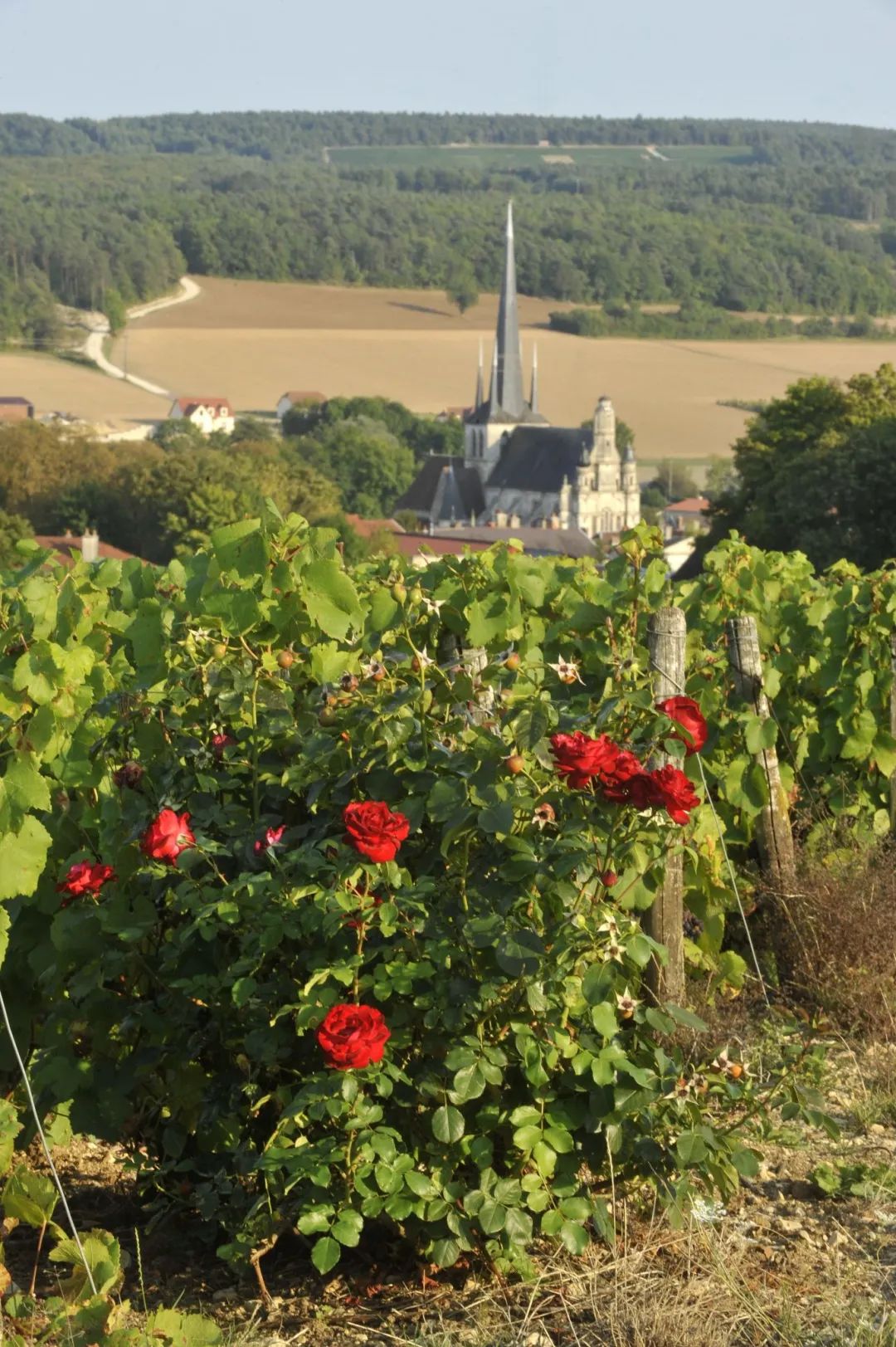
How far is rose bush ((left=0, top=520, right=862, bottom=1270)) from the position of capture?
3311 millimetres

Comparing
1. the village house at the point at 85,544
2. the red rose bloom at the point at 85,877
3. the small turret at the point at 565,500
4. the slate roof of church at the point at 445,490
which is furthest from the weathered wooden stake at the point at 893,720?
the slate roof of church at the point at 445,490

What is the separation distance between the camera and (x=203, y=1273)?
376cm

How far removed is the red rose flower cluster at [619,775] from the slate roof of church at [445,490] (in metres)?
119

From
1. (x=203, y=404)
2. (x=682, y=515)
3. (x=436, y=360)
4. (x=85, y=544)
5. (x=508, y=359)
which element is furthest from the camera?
(x=436, y=360)

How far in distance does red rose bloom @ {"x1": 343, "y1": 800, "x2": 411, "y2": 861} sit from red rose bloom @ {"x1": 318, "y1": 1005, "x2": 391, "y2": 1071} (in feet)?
0.91

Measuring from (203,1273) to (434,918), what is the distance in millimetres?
1011

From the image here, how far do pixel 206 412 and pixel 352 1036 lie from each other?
130 meters

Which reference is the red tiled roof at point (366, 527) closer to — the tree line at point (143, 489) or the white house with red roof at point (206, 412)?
the tree line at point (143, 489)

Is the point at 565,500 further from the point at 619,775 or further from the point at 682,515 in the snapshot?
the point at 619,775

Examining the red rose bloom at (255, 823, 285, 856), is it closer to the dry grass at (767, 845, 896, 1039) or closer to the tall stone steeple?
the dry grass at (767, 845, 896, 1039)

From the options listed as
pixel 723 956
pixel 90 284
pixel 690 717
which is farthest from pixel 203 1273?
Result: pixel 90 284

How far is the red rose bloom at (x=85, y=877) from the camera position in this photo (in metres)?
3.66

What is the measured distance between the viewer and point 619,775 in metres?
3.34

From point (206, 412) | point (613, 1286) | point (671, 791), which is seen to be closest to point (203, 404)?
point (206, 412)
